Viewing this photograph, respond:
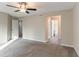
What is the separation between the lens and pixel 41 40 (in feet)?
26.6

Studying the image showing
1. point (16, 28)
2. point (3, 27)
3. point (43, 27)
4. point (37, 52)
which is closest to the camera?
point (37, 52)

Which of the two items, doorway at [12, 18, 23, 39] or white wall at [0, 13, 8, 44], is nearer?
white wall at [0, 13, 8, 44]

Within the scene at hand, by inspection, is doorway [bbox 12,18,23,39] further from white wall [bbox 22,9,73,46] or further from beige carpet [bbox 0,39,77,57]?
beige carpet [bbox 0,39,77,57]

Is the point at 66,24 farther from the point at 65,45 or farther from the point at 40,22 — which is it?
the point at 40,22

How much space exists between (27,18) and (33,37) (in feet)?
5.38

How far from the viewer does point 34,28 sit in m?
8.71

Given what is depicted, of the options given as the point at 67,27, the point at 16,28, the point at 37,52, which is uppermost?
the point at 67,27

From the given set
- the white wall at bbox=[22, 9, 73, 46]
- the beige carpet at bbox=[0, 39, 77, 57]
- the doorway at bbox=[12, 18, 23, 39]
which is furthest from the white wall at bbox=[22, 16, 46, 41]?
the beige carpet at bbox=[0, 39, 77, 57]

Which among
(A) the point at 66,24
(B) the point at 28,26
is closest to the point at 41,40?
(B) the point at 28,26

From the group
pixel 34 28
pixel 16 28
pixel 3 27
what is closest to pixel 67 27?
pixel 34 28

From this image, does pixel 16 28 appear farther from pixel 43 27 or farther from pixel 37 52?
pixel 37 52

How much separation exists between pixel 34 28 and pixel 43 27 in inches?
39.3

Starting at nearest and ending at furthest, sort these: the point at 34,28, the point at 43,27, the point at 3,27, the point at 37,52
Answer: the point at 37,52
the point at 3,27
the point at 43,27
the point at 34,28

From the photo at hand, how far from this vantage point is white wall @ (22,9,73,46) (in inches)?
250
